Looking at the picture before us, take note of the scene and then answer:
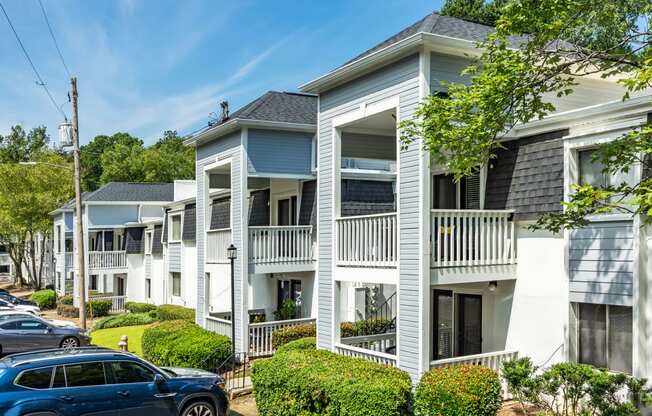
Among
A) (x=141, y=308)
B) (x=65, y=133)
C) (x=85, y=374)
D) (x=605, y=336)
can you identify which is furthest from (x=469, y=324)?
(x=141, y=308)

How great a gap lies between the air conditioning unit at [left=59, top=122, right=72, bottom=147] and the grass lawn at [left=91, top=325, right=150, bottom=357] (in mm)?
8065

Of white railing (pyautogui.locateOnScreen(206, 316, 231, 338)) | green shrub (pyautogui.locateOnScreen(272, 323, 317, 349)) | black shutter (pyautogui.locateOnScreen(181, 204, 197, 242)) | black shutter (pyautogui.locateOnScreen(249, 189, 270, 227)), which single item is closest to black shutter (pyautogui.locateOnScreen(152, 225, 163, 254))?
black shutter (pyautogui.locateOnScreen(181, 204, 197, 242))

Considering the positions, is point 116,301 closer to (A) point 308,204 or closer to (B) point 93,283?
(B) point 93,283

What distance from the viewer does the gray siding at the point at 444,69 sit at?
12.2m

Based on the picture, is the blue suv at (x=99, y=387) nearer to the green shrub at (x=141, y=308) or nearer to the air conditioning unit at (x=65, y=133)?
the air conditioning unit at (x=65, y=133)

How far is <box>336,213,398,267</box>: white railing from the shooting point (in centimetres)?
1296

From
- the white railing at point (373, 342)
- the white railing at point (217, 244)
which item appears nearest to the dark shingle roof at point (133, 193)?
the white railing at point (217, 244)

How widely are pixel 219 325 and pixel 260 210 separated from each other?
504 cm

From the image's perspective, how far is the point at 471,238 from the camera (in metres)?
12.5

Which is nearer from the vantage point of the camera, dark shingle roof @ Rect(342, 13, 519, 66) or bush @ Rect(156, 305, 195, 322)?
dark shingle roof @ Rect(342, 13, 519, 66)

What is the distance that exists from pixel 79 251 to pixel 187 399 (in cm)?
1190

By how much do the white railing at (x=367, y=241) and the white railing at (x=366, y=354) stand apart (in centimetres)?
193

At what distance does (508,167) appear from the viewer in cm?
1318

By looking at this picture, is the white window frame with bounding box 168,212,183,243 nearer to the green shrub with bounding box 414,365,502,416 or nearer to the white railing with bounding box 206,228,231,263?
the white railing with bounding box 206,228,231,263
